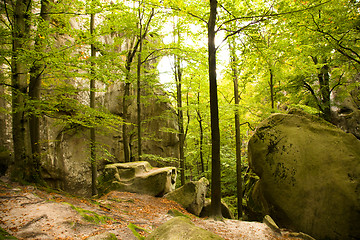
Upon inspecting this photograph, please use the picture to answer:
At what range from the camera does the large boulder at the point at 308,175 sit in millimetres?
6539

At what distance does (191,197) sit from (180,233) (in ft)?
20.4

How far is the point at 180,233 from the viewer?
2719 mm

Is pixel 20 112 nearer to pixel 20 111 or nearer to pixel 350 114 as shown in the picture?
pixel 20 111

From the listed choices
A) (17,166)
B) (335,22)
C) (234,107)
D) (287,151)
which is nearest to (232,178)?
Result: (234,107)

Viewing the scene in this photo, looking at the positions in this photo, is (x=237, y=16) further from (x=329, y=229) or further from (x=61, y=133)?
(x=61, y=133)

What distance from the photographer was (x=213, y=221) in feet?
21.5

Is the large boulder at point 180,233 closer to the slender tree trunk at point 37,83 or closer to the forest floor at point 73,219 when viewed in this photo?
the forest floor at point 73,219

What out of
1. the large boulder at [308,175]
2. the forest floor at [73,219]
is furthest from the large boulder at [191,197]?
the large boulder at [308,175]

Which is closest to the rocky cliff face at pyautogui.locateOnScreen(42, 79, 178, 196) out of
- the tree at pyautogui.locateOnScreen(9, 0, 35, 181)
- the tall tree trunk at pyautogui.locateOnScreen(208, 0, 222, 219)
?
the tree at pyautogui.locateOnScreen(9, 0, 35, 181)

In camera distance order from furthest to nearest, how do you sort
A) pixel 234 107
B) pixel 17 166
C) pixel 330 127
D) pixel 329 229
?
1. pixel 234 107
2. pixel 330 127
3. pixel 329 229
4. pixel 17 166

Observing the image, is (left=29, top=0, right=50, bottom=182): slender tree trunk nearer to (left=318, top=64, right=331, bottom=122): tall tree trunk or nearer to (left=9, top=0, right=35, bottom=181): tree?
(left=9, top=0, right=35, bottom=181): tree

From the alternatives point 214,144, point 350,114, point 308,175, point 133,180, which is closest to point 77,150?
point 133,180

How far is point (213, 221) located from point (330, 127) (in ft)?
19.9

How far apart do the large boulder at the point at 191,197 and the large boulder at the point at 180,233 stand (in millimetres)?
5784
